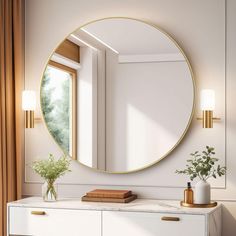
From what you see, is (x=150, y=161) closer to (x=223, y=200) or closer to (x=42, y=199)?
(x=223, y=200)

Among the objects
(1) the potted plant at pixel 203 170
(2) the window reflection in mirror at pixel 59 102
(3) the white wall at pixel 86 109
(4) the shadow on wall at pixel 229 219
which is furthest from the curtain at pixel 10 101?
(4) the shadow on wall at pixel 229 219

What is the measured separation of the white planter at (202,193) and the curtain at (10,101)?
51.9 inches

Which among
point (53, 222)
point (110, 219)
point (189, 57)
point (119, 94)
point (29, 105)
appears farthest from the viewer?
point (29, 105)

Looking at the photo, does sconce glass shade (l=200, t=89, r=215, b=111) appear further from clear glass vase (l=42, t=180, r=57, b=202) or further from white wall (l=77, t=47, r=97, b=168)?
clear glass vase (l=42, t=180, r=57, b=202)

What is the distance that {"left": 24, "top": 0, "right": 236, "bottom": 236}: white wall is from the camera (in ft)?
12.1

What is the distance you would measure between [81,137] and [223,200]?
1.05 meters

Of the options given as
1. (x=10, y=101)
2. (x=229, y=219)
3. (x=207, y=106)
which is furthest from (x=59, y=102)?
(x=229, y=219)

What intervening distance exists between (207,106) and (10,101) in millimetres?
1408

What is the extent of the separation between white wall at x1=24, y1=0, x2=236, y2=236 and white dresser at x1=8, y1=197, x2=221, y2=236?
171 millimetres

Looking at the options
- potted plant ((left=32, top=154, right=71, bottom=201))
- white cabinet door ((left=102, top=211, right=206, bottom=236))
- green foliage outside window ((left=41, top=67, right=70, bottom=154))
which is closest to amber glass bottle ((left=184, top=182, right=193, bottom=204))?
white cabinet door ((left=102, top=211, right=206, bottom=236))

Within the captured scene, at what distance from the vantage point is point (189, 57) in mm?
3768

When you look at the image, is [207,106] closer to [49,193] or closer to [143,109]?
[143,109]

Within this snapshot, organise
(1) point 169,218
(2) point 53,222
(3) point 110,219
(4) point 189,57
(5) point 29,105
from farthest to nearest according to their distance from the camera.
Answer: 1. (5) point 29,105
2. (4) point 189,57
3. (2) point 53,222
4. (3) point 110,219
5. (1) point 169,218

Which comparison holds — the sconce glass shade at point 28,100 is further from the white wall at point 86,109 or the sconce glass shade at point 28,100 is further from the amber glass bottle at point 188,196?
the amber glass bottle at point 188,196
